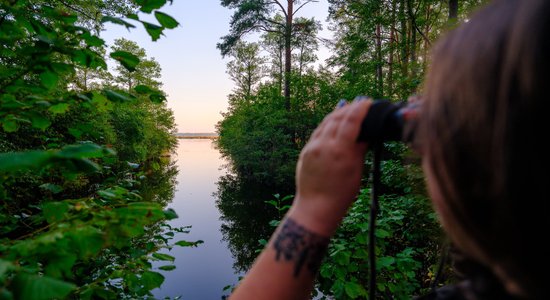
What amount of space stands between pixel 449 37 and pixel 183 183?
2675cm

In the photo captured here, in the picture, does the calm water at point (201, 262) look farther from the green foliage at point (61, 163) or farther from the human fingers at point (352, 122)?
the human fingers at point (352, 122)

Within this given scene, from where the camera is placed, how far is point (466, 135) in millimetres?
483

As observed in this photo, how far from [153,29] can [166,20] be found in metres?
0.07

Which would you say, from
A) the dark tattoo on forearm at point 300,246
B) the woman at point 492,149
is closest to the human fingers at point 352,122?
the woman at point 492,149

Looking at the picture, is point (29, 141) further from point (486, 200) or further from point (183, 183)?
point (183, 183)

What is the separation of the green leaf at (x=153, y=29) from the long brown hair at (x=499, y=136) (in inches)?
45.5

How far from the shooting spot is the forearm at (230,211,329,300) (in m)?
0.63

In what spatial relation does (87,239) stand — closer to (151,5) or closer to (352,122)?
(352,122)

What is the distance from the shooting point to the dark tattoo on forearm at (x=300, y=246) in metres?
0.67

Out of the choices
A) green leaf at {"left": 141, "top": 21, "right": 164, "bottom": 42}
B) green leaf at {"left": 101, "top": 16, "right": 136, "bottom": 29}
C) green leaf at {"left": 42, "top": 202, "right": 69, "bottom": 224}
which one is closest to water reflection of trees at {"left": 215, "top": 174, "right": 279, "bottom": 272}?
green leaf at {"left": 42, "top": 202, "right": 69, "bottom": 224}

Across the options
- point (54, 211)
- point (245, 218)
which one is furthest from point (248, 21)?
point (54, 211)

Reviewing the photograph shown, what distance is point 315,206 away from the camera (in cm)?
68

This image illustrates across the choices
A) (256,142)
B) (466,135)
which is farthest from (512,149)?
(256,142)

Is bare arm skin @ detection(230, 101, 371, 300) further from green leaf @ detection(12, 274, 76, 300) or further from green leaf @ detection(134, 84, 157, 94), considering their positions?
green leaf @ detection(134, 84, 157, 94)
